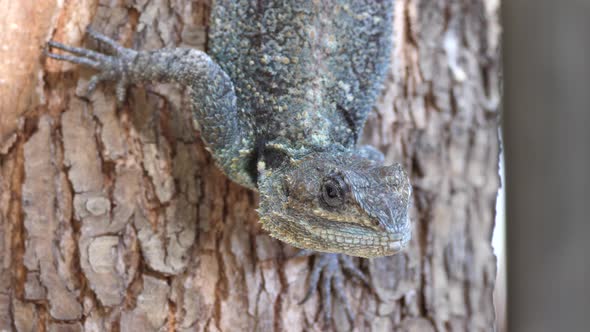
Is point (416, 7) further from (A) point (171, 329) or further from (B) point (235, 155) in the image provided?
(A) point (171, 329)

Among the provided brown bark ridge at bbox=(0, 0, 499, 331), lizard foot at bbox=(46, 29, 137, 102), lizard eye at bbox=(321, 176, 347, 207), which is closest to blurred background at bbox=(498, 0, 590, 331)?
brown bark ridge at bbox=(0, 0, 499, 331)

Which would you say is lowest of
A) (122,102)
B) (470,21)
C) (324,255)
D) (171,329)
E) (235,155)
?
(171,329)

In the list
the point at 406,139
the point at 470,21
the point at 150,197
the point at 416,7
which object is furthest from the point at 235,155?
the point at 470,21

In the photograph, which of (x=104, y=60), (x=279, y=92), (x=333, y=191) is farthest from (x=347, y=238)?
(x=104, y=60)

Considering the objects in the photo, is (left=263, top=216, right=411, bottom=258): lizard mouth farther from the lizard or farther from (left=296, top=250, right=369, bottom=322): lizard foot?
(left=296, top=250, right=369, bottom=322): lizard foot

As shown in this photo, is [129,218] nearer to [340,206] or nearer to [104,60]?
[104,60]

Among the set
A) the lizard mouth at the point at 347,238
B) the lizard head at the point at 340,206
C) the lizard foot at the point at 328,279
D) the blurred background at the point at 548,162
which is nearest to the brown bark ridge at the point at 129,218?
the lizard foot at the point at 328,279

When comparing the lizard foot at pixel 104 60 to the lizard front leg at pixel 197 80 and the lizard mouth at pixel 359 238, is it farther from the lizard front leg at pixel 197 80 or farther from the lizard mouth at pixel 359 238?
the lizard mouth at pixel 359 238
